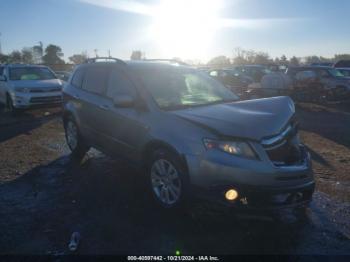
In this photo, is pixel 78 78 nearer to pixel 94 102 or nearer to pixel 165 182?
pixel 94 102

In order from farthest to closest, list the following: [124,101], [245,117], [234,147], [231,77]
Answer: [231,77] < [124,101] < [245,117] < [234,147]

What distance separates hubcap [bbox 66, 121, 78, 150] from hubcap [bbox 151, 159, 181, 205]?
2759mm

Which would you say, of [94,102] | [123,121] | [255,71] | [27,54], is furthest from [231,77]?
[27,54]

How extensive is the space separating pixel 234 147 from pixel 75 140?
3.97m

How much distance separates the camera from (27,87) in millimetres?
12375

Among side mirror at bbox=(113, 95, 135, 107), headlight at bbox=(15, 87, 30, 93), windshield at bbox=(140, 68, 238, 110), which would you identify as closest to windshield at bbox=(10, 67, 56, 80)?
headlight at bbox=(15, 87, 30, 93)

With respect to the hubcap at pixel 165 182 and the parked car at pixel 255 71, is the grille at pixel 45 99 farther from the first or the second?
the parked car at pixel 255 71

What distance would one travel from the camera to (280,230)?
3918 millimetres

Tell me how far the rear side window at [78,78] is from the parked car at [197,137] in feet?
2.21

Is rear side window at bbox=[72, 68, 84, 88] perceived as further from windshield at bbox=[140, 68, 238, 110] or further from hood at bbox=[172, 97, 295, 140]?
hood at bbox=[172, 97, 295, 140]

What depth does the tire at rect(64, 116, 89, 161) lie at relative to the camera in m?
6.61

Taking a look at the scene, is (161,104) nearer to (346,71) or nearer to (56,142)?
(56,142)

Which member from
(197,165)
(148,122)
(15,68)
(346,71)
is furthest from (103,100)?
(346,71)

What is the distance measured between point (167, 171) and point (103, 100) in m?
1.83
